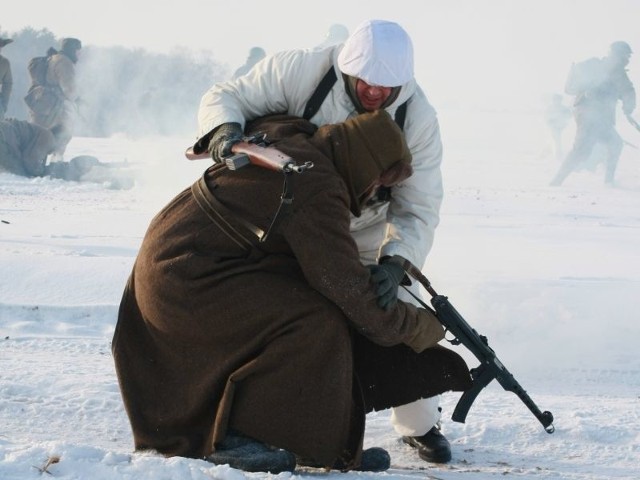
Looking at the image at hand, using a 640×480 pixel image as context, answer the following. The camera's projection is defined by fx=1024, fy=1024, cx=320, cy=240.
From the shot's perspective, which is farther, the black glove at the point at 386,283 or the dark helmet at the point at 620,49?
the dark helmet at the point at 620,49

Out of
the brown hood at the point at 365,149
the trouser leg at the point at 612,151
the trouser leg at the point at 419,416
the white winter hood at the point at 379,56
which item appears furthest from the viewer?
the trouser leg at the point at 612,151

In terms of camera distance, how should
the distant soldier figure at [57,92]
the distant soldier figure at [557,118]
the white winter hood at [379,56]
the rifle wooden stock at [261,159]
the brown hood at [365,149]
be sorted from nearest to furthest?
the rifle wooden stock at [261,159], the brown hood at [365,149], the white winter hood at [379,56], the distant soldier figure at [57,92], the distant soldier figure at [557,118]

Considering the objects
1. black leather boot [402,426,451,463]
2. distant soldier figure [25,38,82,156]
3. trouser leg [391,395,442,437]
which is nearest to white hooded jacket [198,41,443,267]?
trouser leg [391,395,442,437]

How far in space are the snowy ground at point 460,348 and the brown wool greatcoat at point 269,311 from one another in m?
0.19

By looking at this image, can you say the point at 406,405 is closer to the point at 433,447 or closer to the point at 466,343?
the point at 433,447

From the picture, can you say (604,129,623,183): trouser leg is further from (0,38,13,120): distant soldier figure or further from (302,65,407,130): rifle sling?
(302,65,407,130): rifle sling

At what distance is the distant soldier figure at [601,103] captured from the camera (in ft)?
51.6

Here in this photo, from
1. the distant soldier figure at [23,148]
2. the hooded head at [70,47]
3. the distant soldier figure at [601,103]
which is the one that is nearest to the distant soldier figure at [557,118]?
the distant soldier figure at [601,103]

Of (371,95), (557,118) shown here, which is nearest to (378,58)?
(371,95)

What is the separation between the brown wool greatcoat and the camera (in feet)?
8.98

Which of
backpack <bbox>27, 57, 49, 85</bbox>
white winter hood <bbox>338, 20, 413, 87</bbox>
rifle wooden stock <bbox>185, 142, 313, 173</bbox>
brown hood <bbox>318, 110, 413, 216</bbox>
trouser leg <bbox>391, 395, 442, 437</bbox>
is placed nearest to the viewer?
rifle wooden stock <bbox>185, 142, 313, 173</bbox>

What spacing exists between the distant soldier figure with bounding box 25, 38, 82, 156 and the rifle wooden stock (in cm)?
1477

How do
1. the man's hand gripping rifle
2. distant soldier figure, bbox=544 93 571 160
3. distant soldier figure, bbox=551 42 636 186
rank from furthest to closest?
distant soldier figure, bbox=544 93 571 160 < distant soldier figure, bbox=551 42 636 186 < the man's hand gripping rifle

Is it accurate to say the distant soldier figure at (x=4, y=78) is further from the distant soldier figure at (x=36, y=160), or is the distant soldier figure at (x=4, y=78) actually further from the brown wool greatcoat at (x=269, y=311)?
the brown wool greatcoat at (x=269, y=311)
